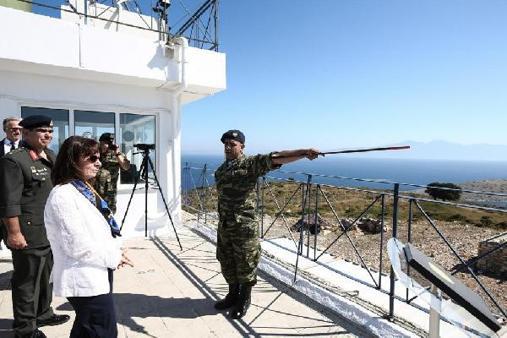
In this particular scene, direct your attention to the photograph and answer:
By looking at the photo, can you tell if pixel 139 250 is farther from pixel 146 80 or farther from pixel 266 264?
pixel 146 80

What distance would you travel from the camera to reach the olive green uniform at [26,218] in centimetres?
249

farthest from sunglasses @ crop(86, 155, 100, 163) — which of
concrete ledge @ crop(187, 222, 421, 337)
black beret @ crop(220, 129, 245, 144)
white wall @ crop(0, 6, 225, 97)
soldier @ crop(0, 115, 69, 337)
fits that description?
white wall @ crop(0, 6, 225, 97)

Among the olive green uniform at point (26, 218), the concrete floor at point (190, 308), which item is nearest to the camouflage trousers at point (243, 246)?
the concrete floor at point (190, 308)

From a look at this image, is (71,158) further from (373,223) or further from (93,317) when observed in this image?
(373,223)

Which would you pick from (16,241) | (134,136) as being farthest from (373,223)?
(16,241)

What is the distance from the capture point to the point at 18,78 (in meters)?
4.98

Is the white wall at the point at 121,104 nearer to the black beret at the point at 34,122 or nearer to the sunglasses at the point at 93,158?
the black beret at the point at 34,122

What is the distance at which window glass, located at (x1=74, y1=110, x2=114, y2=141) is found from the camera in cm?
551

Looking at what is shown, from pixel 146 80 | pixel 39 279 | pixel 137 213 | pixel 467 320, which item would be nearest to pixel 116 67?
pixel 146 80

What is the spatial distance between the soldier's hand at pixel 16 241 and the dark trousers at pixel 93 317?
98 centimetres

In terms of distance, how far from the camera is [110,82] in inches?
223

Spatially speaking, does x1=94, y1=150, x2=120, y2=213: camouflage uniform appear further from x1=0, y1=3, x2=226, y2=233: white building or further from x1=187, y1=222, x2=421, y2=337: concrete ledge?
x1=187, y1=222, x2=421, y2=337: concrete ledge

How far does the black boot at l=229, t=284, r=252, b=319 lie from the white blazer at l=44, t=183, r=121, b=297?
163cm

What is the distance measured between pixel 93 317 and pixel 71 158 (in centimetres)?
88
